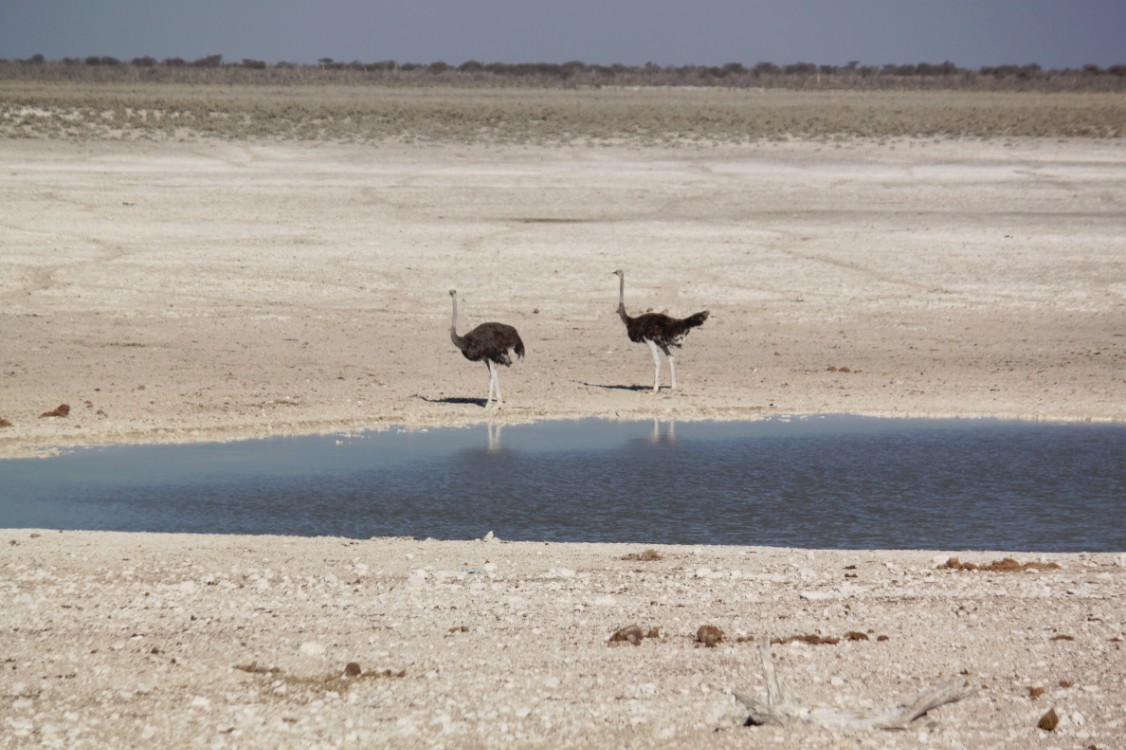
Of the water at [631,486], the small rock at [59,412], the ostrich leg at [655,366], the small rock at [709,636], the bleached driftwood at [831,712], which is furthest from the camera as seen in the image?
the ostrich leg at [655,366]

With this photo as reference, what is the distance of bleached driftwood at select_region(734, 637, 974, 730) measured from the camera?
548cm

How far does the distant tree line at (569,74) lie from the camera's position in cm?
8625

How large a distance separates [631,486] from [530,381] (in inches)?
194

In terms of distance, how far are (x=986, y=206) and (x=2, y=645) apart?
80.6 feet

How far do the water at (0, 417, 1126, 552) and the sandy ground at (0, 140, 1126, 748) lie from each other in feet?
3.21

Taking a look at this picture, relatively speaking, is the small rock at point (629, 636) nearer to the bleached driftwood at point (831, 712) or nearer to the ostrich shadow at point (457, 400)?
the bleached driftwood at point (831, 712)

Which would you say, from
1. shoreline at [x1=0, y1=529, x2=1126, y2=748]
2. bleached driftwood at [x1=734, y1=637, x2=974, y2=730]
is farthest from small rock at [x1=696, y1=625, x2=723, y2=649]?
bleached driftwood at [x1=734, y1=637, x2=974, y2=730]

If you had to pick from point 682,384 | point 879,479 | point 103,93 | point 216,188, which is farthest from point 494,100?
point 879,479

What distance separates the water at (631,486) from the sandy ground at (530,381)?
979 millimetres

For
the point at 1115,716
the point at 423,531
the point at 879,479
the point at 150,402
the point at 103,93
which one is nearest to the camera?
the point at 1115,716

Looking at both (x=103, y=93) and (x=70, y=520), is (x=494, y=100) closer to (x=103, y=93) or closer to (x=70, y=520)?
(x=103, y=93)

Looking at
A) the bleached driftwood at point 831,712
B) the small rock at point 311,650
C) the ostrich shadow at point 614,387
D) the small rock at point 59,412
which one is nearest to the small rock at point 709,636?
the bleached driftwood at point 831,712

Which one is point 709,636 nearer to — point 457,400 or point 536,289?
point 457,400

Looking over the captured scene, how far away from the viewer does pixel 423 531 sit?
10094 millimetres
